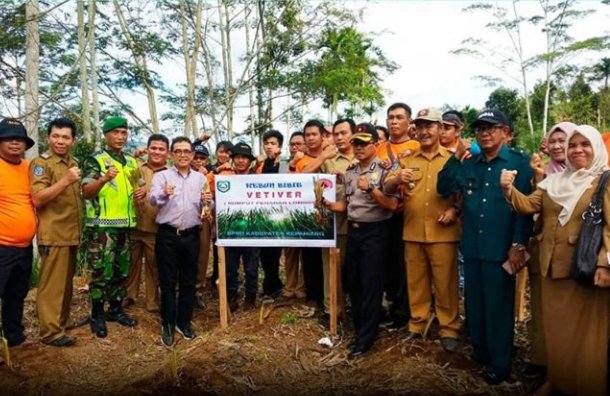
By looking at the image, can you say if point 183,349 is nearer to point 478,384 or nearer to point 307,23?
point 478,384

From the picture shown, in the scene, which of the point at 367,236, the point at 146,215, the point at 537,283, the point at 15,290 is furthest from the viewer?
the point at 146,215

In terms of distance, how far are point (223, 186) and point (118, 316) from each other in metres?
1.89

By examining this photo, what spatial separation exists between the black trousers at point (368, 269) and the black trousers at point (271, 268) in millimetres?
1474

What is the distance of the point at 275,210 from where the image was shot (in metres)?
4.98

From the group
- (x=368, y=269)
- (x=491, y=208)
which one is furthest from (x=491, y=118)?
(x=368, y=269)

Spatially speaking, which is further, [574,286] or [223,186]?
[223,186]

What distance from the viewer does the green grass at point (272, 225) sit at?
4.91 metres

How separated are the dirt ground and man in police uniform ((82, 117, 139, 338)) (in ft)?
1.58

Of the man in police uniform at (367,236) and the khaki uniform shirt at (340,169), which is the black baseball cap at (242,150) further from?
the man in police uniform at (367,236)

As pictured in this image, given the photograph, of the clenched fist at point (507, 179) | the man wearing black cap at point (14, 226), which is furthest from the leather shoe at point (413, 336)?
the man wearing black cap at point (14, 226)

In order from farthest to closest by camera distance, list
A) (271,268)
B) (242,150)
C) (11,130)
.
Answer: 1. (271,268)
2. (242,150)
3. (11,130)

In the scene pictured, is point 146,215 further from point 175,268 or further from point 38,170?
point 38,170

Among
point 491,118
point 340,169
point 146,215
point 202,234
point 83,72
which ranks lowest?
point 202,234

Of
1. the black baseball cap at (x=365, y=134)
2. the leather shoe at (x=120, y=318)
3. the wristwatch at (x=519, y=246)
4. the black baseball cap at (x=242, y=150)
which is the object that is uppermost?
the black baseball cap at (x=365, y=134)
